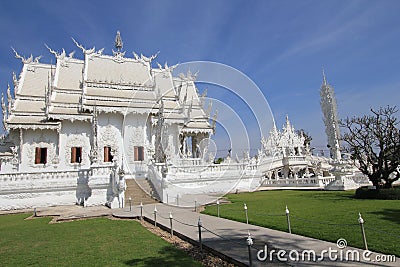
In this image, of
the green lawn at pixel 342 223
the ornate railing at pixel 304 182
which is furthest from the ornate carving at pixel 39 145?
the ornate railing at pixel 304 182

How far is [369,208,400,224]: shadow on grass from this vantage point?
8227mm

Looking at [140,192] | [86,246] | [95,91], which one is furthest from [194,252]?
[95,91]

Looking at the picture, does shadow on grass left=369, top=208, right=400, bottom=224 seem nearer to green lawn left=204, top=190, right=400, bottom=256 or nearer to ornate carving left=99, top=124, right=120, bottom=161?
green lawn left=204, top=190, right=400, bottom=256

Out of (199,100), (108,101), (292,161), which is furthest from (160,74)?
(292,161)

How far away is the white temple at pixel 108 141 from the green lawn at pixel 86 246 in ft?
19.3

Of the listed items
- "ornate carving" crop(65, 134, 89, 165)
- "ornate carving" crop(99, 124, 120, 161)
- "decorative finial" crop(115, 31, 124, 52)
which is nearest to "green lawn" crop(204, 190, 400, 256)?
"ornate carving" crop(99, 124, 120, 161)

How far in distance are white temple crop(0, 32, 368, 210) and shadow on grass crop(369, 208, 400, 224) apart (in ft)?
33.4

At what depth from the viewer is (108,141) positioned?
25.2 meters

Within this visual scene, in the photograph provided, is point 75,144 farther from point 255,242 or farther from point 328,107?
point 328,107

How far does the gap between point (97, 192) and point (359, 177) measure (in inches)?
764

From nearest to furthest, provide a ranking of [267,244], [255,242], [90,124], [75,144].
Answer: [267,244]
[255,242]
[75,144]
[90,124]

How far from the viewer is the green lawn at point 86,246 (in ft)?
19.7

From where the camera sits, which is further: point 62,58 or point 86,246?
point 62,58

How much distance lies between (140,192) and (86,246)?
10391mm
